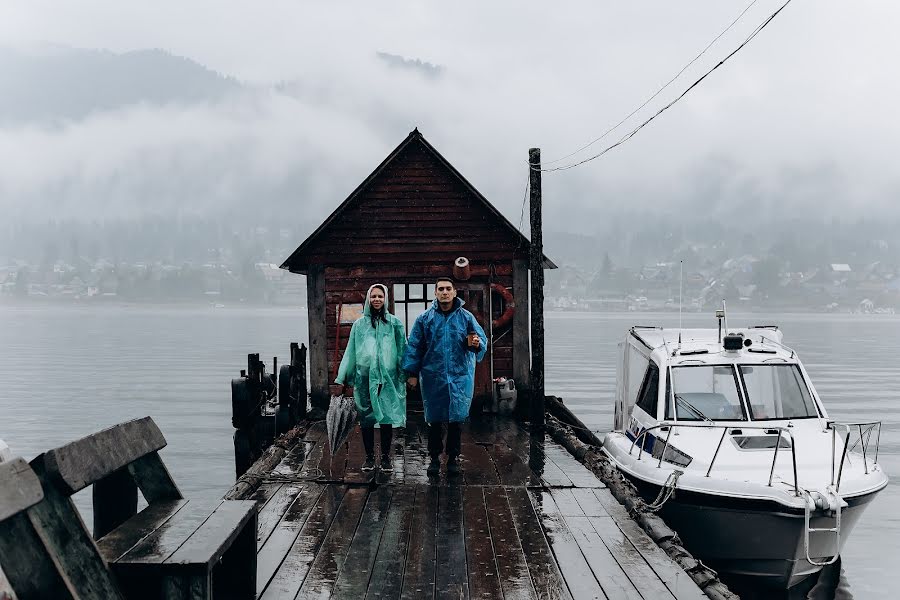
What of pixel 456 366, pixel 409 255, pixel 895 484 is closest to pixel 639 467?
pixel 456 366

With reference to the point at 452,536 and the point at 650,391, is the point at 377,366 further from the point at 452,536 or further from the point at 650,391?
the point at 650,391

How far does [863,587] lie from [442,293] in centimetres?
876

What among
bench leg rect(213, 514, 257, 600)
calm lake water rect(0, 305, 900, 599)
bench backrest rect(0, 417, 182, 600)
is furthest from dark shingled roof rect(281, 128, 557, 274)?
bench backrest rect(0, 417, 182, 600)

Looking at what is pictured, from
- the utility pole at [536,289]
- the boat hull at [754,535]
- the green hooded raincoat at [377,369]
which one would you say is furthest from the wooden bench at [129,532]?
the utility pole at [536,289]

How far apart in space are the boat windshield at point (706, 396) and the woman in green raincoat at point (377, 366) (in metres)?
3.70

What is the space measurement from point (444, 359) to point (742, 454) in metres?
3.32

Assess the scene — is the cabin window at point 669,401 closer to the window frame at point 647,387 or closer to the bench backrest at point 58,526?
the window frame at point 647,387

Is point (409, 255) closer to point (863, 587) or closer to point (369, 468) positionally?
point (369, 468)

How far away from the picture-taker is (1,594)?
13.1 ft

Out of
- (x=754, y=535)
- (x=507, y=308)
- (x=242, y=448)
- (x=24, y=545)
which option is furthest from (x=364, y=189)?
(x=24, y=545)

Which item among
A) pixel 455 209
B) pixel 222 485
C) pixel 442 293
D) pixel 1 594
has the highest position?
pixel 455 209

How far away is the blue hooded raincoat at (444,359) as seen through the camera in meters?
8.18

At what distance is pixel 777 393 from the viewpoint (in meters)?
10.4

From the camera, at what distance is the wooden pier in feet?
16.7
